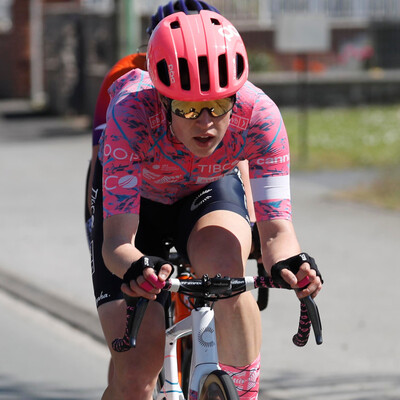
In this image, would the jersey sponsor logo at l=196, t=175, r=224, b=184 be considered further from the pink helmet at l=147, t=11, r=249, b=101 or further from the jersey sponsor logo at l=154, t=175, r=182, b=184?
the pink helmet at l=147, t=11, r=249, b=101

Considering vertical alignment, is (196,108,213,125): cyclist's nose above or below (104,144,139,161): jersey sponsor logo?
above

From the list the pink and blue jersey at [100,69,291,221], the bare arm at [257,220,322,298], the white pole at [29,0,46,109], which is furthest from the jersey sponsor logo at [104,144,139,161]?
the white pole at [29,0,46,109]

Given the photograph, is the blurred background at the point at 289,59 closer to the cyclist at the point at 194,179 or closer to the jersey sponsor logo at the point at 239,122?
the cyclist at the point at 194,179

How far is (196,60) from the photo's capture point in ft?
12.1

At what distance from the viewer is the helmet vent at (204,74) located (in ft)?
12.0

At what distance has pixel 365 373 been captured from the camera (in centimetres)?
610

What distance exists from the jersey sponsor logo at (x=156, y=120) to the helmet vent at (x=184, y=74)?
0.83ft

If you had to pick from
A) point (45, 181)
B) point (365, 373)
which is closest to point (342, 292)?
point (365, 373)

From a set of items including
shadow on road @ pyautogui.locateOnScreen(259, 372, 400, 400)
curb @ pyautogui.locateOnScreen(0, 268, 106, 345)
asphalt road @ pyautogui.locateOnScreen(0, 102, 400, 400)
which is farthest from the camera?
curb @ pyautogui.locateOnScreen(0, 268, 106, 345)

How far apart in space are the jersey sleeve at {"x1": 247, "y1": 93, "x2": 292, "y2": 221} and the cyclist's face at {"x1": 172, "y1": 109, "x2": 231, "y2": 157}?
0.22 meters

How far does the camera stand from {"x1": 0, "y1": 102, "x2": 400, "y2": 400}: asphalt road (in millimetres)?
6098

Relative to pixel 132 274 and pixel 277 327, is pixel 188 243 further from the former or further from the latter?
pixel 277 327

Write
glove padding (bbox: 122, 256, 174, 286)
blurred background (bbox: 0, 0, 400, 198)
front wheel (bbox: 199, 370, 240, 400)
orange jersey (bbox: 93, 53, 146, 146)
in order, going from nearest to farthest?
glove padding (bbox: 122, 256, 174, 286)
front wheel (bbox: 199, 370, 240, 400)
orange jersey (bbox: 93, 53, 146, 146)
blurred background (bbox: 0, 0, 400, 198)

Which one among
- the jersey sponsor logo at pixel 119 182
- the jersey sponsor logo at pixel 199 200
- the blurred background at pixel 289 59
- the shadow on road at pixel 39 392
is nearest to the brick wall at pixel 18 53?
the blurred background at pixel 289 59
